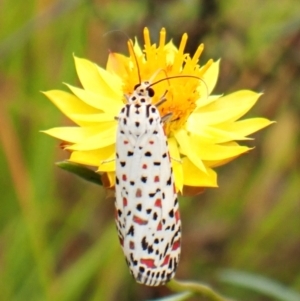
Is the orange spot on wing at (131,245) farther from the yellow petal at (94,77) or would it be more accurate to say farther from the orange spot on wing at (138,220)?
the yellow petal at (94,77)

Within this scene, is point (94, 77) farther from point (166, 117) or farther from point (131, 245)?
point (131, 245)

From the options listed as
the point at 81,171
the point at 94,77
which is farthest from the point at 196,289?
the point at 94,77

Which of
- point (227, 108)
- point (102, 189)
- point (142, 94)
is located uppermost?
point (142, 94)

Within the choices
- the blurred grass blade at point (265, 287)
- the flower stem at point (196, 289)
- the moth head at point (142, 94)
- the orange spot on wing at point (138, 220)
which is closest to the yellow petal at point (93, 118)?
the moth head at point (142, 94)

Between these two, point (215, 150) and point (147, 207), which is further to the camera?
point (215, 150)

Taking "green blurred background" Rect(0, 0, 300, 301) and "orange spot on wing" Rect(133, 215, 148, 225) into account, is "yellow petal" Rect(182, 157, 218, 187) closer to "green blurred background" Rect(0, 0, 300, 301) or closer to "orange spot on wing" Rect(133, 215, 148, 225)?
"orange spot on wing" Rect(133, 215, 148, 225)

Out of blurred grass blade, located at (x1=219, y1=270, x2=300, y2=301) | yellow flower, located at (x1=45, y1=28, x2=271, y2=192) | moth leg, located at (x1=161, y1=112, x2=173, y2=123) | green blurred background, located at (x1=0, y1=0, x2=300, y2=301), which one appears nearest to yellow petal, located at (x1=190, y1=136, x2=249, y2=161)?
yellow flower, located at (x1=45, y1=28, x2=271, y2=192)

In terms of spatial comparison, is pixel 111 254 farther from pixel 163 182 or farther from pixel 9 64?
pixel 163 182
